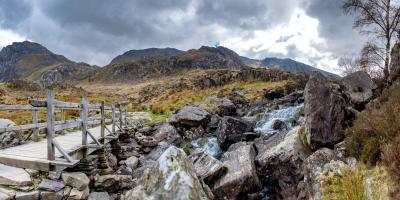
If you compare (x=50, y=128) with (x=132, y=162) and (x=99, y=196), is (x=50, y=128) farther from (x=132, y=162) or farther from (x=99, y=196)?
(x=132, y=162)

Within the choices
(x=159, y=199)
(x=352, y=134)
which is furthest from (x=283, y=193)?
(x=159, y=199)

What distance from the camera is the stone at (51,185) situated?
8.22 m

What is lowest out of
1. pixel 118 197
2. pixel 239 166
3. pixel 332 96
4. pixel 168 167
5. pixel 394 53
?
pixel 118 197

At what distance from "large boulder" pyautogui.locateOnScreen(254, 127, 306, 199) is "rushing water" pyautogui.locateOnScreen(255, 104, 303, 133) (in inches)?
330

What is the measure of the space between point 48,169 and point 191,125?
51.0ft

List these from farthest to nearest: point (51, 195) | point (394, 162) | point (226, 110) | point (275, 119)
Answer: point (226, 110) → point (275, 119) → point (51, 195) → point (394, 162)

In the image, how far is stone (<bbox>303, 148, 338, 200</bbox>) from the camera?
849 centimetres

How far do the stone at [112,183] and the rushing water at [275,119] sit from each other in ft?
38.1

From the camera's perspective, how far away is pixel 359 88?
624 inches

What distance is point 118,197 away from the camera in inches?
430

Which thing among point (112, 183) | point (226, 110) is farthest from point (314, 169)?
point (226, 110)

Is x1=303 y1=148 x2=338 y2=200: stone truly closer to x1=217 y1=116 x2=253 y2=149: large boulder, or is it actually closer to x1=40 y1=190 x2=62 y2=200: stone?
x1=40 y1=190 x2=62 y2=200: stone

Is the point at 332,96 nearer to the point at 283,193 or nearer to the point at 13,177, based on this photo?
the point at 283,193

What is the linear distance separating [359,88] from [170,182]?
11.8 metres
